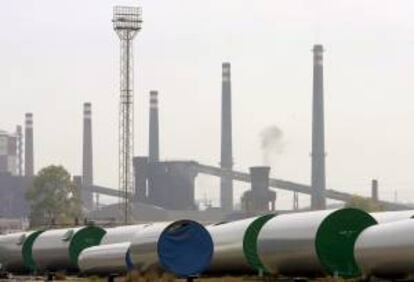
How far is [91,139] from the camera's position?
182 metres

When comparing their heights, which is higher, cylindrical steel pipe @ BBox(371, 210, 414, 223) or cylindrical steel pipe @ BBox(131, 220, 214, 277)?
cylindrical steel pipe @ BBox(371, 210, 414, 223)

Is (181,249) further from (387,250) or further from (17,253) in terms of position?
(17,253)

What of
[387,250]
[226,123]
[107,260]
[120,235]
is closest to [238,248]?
[107,260]

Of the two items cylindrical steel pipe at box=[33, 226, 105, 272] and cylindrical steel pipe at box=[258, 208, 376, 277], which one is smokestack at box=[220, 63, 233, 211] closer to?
cylindrical steel pipe at box=[33, 226, 105, 272]

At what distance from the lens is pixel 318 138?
13750cm

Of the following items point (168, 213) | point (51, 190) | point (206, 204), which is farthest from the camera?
point (206, 204)

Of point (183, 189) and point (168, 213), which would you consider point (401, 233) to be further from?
point (183, 189)

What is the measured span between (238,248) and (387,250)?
8195 mm

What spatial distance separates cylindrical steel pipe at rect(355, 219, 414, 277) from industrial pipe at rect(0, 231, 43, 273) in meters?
23.5

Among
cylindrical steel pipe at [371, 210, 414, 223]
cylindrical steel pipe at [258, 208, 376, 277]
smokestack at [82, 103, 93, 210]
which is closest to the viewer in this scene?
cylindrical steel pipe at [258, 208, 376, 277]

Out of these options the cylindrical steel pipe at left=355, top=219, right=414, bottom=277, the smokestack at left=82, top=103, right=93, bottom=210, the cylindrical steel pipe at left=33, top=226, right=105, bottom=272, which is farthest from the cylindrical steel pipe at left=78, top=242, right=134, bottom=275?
the smokestack at left=82, top=103, right=93, bottom=210

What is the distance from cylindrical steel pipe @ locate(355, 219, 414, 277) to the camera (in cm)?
2480

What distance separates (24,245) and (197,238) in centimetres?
1796

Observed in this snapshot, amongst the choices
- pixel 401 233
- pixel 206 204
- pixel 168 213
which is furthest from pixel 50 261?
pixel 206 204
